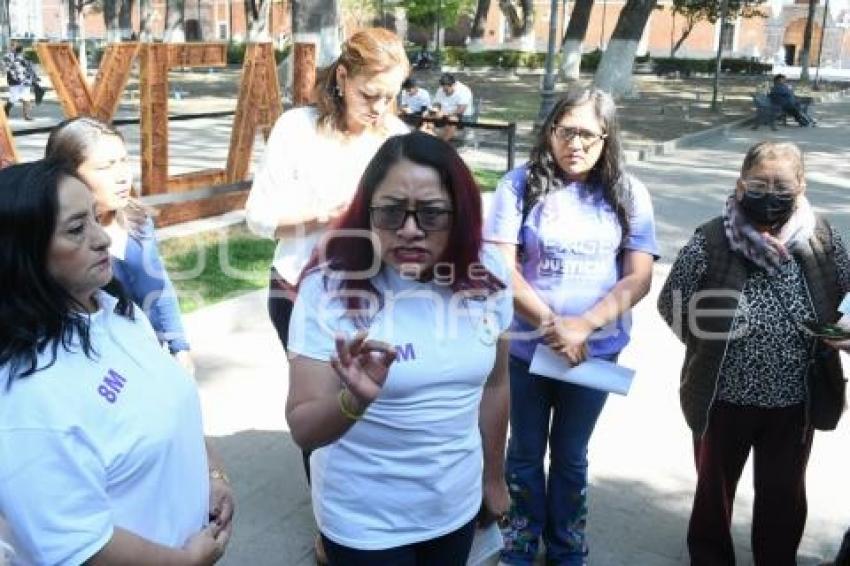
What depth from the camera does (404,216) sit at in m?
2.01

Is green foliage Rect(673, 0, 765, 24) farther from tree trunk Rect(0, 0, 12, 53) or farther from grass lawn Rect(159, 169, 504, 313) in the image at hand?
grass lawn Rect(159, 169, 504, 313)

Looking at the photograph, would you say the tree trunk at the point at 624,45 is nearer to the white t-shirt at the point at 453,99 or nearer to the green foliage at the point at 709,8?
the white t-shirt at the point at 453,99

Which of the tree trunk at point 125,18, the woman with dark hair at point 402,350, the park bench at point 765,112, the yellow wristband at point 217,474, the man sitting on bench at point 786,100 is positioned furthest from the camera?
the tree trunk at point 125,18

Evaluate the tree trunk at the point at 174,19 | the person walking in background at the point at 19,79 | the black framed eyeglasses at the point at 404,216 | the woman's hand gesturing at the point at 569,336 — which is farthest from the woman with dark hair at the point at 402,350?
the tree trunk at the point at 174,19

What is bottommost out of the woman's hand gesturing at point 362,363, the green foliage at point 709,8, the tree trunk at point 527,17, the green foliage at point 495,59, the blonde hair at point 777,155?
the woman's hand gesturing at point 362,363

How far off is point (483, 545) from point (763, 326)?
1.22m

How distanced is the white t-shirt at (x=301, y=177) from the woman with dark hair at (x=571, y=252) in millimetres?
530

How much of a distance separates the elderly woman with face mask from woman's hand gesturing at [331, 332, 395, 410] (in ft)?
5.21

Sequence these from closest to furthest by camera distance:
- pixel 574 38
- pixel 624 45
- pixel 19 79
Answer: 1. pixel 19 79
2. pixel 624 45
3. pixel 574 38

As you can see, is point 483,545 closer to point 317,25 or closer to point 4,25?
point 317,25

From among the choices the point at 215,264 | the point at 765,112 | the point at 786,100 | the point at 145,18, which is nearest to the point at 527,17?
the point at 145,18

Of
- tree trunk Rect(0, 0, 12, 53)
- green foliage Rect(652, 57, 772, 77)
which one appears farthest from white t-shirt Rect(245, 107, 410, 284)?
green foliage Rect(652, 57, 772, 77)

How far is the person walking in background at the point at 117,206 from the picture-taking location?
2711 mm

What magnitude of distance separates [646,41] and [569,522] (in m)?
65.7
